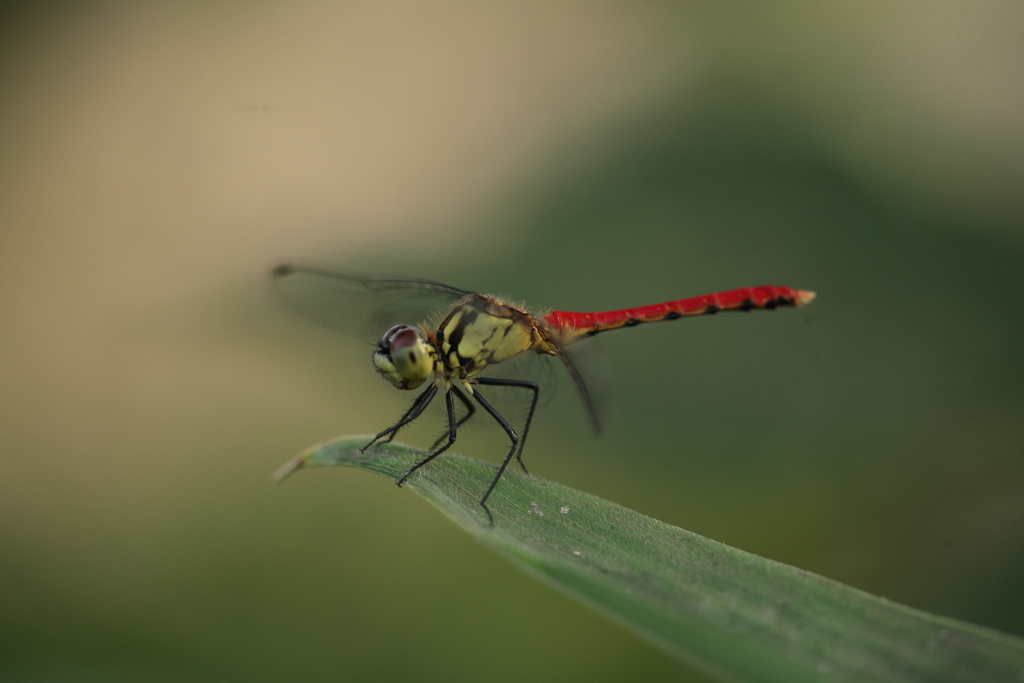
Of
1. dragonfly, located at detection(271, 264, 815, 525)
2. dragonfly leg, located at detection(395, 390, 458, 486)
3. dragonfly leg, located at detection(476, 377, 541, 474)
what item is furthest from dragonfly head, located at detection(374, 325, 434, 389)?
dragonfly leg, located at detection(476, 377, 541, 474)

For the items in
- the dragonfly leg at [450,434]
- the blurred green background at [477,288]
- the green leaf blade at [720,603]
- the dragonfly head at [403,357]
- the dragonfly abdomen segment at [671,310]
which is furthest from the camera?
the dragonfly abdomen segment at [671,310]

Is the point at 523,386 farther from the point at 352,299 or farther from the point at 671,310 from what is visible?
the point at 352,299

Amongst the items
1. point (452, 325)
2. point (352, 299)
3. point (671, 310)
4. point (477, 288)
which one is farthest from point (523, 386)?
point (477, 288)

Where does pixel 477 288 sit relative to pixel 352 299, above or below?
below

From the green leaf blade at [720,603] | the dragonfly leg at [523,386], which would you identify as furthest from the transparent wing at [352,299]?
the green leaf blade at [720,603]

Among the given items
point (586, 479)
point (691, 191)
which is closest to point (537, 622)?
point (586, 479)

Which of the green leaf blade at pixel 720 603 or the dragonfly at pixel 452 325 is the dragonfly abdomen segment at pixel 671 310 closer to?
the dragonfly at pixel 452 325
